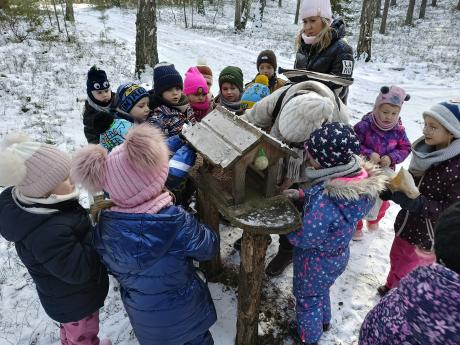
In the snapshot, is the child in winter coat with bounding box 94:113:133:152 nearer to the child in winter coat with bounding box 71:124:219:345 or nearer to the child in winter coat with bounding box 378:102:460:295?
the child in winter coat with bounding box 71:124:219:345

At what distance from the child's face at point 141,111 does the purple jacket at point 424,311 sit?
2.69 meters

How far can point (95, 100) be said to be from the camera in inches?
139

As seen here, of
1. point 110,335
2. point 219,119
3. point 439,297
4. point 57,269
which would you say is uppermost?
point 219,119

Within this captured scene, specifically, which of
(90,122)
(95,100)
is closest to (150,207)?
(90,122)

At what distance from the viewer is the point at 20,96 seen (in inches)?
269

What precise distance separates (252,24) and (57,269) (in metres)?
24.2

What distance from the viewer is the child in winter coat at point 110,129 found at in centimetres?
301

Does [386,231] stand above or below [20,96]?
below

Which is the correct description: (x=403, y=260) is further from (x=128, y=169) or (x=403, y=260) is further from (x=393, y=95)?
(x=128, y=169)

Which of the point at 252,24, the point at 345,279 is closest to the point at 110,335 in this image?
the point at 345,279

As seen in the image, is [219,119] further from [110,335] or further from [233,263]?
[110,335]

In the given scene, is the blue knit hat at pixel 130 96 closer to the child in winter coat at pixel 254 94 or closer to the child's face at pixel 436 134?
the child in winter coat at pixel 254 94

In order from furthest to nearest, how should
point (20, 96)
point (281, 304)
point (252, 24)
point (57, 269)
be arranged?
point (252, 24) → point (20, 96) → point (281, 304) → point (57, 269)

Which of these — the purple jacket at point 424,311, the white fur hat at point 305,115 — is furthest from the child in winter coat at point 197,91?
the purple jacket at point 424,311
